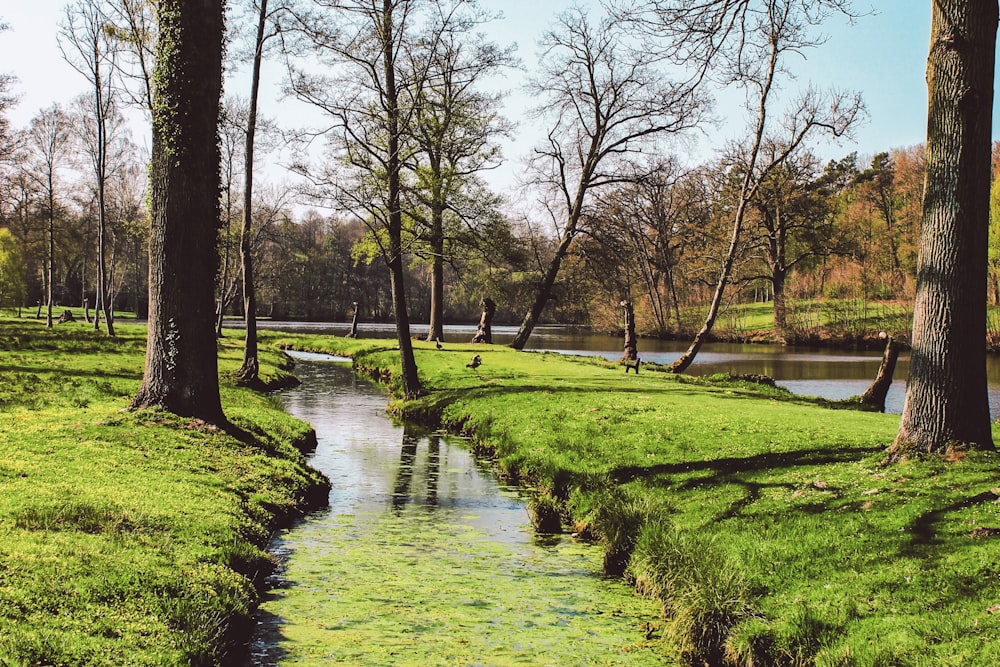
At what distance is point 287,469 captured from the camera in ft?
39.7

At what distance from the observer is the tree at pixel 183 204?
11945 millimetres

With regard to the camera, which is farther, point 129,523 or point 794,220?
point 794,220

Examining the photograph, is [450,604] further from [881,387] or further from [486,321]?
[486,321]

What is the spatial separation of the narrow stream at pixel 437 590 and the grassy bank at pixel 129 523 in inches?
20.7

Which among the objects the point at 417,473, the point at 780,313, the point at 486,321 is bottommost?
the point at 417,473

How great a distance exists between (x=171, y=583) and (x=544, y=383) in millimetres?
16763

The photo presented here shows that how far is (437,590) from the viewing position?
8062 millimetres

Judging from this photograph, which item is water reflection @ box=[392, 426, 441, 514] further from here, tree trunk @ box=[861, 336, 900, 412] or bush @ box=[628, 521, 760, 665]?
tree trunk @ box=[861, 336, 900, 412]

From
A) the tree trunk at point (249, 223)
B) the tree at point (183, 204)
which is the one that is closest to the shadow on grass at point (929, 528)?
the tree at point (183, 204)

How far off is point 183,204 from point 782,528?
971 cm

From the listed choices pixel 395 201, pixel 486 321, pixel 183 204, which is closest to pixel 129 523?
pixel 183 204

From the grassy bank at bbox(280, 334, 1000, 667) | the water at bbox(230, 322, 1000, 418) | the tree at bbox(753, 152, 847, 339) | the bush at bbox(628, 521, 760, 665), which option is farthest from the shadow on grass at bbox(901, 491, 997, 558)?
the tree at bbox(753, 152, 847, 339)

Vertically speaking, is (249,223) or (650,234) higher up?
(650,234)

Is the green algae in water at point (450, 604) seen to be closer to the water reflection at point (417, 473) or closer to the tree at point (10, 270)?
the water reflection at point (417, 473)
